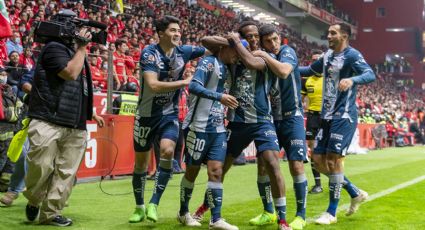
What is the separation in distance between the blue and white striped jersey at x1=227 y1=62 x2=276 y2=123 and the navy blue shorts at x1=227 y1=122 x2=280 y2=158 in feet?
0.20

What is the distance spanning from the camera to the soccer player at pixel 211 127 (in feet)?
18.8

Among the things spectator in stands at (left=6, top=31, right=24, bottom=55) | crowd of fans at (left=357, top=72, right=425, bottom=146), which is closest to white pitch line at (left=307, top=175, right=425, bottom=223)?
spectator in stands at (left=6, top=31, right=24, bottom=55)

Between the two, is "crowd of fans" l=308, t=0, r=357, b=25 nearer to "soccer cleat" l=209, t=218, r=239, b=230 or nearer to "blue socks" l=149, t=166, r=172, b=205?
"blue socks" l=149, t=166, r=172, b=205

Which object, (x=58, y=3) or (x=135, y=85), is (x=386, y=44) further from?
(x=135, y=85)

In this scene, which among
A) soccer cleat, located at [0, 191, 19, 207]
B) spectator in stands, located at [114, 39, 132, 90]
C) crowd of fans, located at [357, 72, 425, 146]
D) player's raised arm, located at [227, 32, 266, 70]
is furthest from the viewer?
crowd of fans, located at [357, 72, 425, 146]

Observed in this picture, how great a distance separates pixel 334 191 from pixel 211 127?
5.76 ft

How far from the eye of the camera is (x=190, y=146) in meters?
5.95

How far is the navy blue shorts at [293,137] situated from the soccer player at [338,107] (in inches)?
20.4

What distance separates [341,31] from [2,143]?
16.2ft

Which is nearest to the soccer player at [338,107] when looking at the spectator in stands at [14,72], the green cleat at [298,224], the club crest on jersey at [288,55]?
the green cleat at [298,224]

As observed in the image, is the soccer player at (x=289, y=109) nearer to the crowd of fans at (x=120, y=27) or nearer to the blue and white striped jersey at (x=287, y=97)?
the blue and white striped jersey at (x=287, y=97)

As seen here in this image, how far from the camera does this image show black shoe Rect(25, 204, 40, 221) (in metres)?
6.12

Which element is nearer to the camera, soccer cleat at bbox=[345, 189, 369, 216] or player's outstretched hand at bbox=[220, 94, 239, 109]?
player's outstretched hand at bbox=[220, 94, 239, 109]

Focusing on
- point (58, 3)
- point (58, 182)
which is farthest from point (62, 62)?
point (58, 3)
